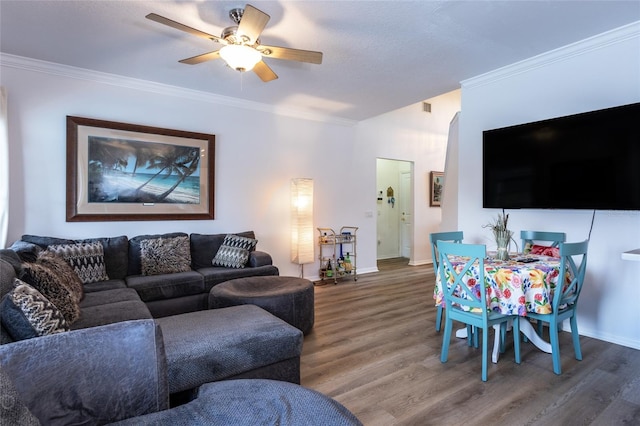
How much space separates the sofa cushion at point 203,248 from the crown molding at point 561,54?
11.5ft

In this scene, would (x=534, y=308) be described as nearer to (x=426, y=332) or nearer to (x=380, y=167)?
(x=426, y=332)

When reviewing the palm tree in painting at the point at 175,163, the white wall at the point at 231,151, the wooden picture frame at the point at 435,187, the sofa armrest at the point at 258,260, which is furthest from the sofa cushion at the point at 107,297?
the wooden picture frame at the point at 435,187

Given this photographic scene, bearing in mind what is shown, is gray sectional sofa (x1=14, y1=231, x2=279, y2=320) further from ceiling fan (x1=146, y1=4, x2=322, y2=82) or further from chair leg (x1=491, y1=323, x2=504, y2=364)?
chair leg (x1=491, y1=323, x2=504, y2=364)

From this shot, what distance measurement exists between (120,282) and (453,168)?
469 cm

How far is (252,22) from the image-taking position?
220 cm

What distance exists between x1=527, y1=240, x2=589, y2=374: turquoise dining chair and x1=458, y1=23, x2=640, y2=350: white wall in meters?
0.62

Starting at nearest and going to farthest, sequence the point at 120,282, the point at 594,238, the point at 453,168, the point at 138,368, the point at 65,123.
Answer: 1. the point at 138,368
2. the point at 594,238
3. the point at 120,282
4. the point at 65,123
5. the point at 453,168

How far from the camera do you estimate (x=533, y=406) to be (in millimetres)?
1985

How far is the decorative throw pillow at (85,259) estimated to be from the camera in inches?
124

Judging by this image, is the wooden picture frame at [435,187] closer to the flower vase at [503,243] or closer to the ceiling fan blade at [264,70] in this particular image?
the flower vase at [503,243]

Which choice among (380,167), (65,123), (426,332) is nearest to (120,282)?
(65,123)

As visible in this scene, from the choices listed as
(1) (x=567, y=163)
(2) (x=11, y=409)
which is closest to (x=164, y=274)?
(2) (x=11, y=409)

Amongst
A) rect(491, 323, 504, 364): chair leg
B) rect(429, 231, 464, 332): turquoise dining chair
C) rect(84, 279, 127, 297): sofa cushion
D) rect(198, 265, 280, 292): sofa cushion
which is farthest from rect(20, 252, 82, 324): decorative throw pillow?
rect(491, 323, 504, 364): chair leg

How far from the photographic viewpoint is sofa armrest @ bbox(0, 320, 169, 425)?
113 cm
